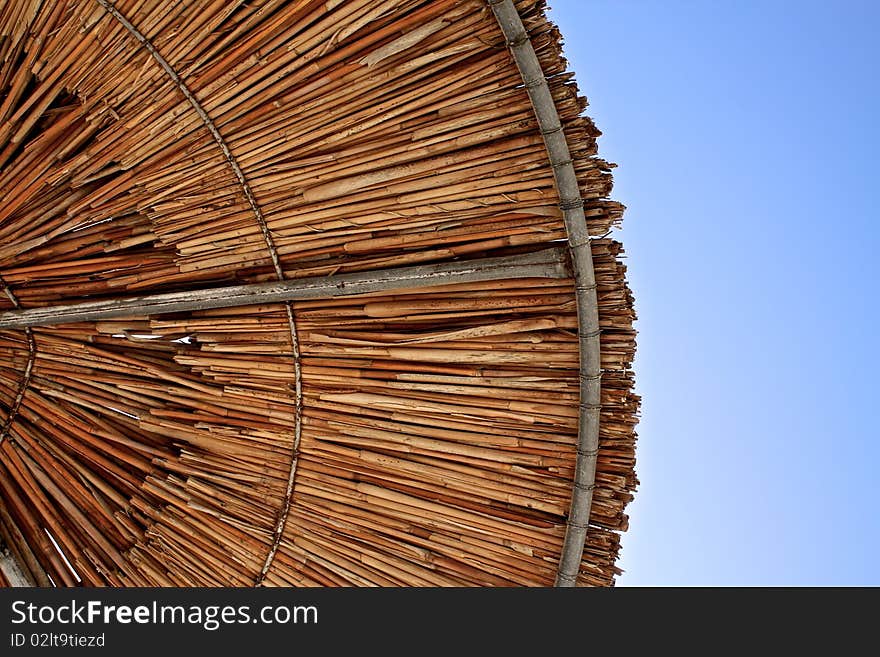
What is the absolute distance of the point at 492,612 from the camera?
12.1 ft

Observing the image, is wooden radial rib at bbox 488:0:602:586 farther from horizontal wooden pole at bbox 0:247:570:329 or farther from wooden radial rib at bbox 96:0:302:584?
wooden radial rib at bbox 96:0:302:584

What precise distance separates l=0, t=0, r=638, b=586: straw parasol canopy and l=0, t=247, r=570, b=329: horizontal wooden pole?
0.02 m

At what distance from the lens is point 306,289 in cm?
435

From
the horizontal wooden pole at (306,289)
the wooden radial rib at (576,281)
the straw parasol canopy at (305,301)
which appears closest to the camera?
the wooden radial rib at (576,281)

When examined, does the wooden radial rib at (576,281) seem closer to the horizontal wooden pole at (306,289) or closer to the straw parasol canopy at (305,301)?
the straw parasol canopy at (305,301)

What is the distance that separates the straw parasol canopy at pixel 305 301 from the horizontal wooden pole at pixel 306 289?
16 mm

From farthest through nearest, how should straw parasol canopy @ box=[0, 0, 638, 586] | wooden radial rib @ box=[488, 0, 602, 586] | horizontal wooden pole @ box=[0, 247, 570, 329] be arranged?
horizontal wooden pole @ box=[0, 247, 570, 329]
straw parasol canopy @ box=[0, 0, 638, 586]
wooden radial rib @ box=[488, 0, 602, 586]

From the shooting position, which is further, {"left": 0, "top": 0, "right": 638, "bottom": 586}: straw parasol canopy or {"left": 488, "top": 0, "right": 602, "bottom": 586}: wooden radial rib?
{"left": 0, "top": 0, "right": 638, "bottom": 586}: straw parasol canopy

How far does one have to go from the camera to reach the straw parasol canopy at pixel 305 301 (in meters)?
3.97

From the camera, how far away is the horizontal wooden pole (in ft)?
13.4

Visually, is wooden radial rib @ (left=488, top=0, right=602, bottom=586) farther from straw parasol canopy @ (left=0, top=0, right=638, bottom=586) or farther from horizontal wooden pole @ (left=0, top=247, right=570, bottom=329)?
horizontal wooden pole @ (left=0, top=247, right=570, bottom=329)

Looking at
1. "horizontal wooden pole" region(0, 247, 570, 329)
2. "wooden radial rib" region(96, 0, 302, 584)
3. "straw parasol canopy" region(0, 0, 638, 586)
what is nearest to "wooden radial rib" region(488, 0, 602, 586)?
"straw parasol canopy" region(0, 0, 638, 586)

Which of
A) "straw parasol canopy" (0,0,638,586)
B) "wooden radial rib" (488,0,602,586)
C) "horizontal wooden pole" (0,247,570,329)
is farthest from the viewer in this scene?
"horizontal wooden pole" (0,247,570,329)

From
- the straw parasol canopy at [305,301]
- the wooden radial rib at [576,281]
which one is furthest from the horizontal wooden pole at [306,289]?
the wooden radial rib at [576,281]
